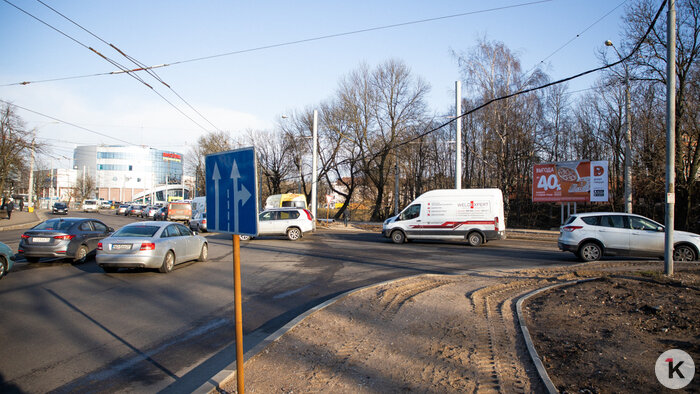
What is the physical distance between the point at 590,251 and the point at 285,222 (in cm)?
1431

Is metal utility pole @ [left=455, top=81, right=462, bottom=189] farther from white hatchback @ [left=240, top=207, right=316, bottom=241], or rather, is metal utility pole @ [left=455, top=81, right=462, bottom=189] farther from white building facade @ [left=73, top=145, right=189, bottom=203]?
white building facade @ [left=73, top=145, right=189, bottom=203]

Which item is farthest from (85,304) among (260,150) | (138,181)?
(138,181)

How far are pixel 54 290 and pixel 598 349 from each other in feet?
33.0

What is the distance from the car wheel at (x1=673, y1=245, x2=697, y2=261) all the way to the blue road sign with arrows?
14961mm

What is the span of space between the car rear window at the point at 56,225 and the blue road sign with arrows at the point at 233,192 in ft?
38.2

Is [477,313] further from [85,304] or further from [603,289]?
[85,304]

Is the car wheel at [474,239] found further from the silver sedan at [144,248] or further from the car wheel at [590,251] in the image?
the silver sedan at [144,248]

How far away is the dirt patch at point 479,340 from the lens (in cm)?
430

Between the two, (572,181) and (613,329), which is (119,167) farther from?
(613,329)

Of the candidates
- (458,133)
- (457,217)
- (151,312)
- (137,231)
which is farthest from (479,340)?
(458,133)

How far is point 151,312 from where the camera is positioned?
293 inches

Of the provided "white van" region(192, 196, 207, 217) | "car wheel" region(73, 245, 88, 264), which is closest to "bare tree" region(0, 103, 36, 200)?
"white van" region(192, 196, 207, 217)

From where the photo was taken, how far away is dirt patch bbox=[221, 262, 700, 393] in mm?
4297

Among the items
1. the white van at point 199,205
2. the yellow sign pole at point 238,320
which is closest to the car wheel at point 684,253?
the yellow sign pole at point 238,320
